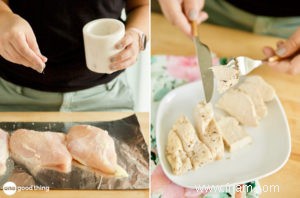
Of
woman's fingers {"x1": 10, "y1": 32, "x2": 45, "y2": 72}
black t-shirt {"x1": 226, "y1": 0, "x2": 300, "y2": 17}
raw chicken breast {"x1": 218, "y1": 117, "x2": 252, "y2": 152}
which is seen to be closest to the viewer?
woman's fingers {"x1": 10, "y1": 32, "x2": 45, "y2": 72}

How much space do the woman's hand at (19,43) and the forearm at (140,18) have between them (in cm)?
19

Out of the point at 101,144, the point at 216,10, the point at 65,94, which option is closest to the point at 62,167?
the point at 101,144

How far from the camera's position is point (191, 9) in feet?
2.30

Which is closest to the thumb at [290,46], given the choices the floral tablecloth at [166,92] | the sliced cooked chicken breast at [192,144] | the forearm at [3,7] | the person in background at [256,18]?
the person in background at [256,18]

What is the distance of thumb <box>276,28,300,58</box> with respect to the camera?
712 millimetres

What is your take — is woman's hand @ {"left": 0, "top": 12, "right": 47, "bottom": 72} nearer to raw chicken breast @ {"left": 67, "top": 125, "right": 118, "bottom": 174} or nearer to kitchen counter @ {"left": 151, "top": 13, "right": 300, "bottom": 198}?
raw chicken breast @ {"left": 67, "top": 125, "right": 118, "bottom": 174}

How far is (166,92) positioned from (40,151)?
26 centimetres

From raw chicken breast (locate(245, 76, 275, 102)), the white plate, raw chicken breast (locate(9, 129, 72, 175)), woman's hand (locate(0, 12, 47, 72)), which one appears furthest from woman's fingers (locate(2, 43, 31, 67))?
raw chicken breast (locate(245, 76, 275, 102))

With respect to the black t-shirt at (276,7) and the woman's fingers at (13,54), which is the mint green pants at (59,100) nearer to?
the woman's fingers at (13,54)

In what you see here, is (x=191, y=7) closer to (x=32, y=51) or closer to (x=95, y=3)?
(x=95, y=3)

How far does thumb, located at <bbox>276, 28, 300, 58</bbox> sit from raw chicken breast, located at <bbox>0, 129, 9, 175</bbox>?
479mm

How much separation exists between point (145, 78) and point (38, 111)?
0.21m

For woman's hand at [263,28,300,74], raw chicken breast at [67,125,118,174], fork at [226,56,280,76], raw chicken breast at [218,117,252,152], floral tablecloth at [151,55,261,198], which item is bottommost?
floral tablecloth at [151,55,261,198]

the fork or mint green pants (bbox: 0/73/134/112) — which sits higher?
the fork
